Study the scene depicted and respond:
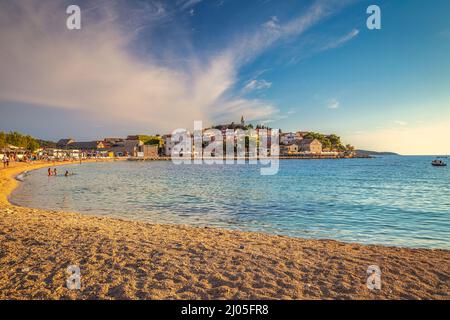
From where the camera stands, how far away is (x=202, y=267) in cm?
612

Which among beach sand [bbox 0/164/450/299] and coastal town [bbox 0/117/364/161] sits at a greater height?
coastal town [bbox 0/117/364/161]

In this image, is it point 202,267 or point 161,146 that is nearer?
point 202,267

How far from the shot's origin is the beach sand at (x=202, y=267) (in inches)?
195

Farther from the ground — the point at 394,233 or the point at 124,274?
the point at 124,274

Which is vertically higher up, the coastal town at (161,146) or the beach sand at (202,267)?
the coastal town at (161,146)

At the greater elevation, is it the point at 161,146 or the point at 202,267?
the point at 161,146

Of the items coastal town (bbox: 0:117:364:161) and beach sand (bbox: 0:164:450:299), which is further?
coastal town (bbox: 0:117:364:161)

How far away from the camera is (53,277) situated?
17.7 ft

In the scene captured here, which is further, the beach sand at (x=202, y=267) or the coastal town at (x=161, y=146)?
the coastal town at (x=161, y=146)

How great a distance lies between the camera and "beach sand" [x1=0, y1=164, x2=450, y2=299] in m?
4.95
